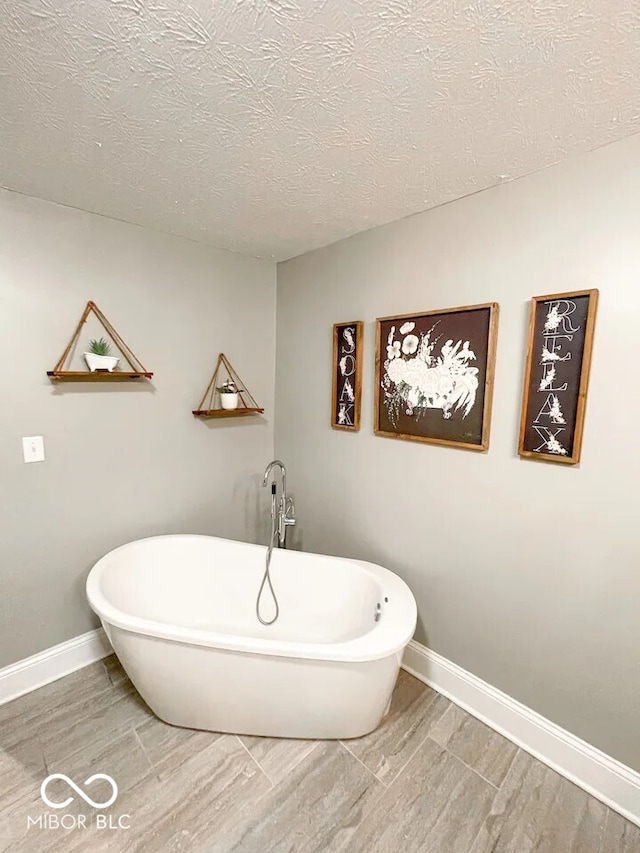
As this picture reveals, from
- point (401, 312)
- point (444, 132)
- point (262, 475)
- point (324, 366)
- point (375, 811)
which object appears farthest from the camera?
point (262, 475)

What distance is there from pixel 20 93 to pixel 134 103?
31 centimetres

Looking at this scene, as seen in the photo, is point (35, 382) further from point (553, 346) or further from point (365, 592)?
point (553, 346)

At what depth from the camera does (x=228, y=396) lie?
2.31 meters

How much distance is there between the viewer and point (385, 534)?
2086 millimetres

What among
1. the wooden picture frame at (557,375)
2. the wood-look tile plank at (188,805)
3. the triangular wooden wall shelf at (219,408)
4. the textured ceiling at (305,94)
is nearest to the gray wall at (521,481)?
the wooden picture frame at (557,375)

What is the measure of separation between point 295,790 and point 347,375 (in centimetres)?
184

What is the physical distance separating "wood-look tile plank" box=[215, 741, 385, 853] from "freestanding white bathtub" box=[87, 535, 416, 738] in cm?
12

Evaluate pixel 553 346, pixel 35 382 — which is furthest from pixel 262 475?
pixel 553 346

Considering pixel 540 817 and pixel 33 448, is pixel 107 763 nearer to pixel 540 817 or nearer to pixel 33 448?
pixel 33 448

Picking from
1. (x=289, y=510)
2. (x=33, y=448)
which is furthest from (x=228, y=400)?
(x=33, y=448)

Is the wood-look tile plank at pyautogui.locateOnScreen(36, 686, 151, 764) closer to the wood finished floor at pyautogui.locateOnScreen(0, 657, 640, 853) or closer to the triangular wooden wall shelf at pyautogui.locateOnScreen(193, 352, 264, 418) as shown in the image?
the wood finished floor at pyautogui.locateOnScreen(0, 657, 640, 853)

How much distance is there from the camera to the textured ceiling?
0.84 metres

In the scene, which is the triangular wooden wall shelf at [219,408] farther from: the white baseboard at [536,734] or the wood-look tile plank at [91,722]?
the white baseboard at [536,734]

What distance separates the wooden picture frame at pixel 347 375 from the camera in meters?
2.11
